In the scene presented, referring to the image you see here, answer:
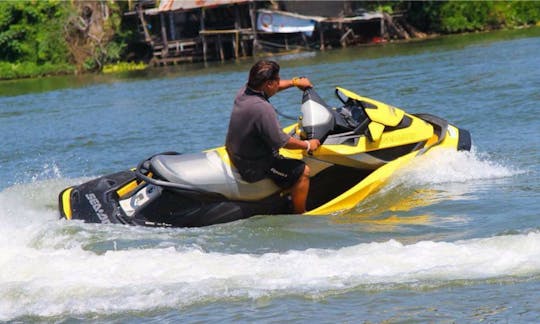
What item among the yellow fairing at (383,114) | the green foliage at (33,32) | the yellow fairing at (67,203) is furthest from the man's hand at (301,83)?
the green foliage at (33,32)

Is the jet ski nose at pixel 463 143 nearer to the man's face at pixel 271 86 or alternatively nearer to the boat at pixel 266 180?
the boat at pixel 266 180

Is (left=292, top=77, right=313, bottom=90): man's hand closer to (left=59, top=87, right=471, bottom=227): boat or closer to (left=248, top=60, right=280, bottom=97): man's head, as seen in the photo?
(left=59, top=87, right=471, bottom=227): boat

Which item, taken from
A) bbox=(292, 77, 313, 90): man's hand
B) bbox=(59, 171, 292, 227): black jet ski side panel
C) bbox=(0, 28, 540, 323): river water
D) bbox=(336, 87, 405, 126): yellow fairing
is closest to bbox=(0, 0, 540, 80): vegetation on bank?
bbox=(0, 28, 540, 323): river water

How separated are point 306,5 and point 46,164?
95.7ft

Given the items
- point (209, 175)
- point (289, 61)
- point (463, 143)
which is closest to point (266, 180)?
point (209, 175)

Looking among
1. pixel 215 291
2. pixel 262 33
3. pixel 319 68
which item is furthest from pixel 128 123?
pixel 262 33

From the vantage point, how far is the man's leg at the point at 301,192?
8602 mm

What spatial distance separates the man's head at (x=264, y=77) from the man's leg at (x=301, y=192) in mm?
853

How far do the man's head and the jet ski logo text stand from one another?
1.82 meters

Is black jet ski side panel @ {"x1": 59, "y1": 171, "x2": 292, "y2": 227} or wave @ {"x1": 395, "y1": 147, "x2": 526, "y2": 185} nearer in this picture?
black jet ski side panel @ {"x1": 59, "y1": 171, "x2": 292, "y2": 227}

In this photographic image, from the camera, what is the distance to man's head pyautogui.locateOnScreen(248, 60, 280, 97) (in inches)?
323

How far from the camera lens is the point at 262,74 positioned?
8203 millimetres

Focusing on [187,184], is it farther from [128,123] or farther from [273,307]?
[128,123]

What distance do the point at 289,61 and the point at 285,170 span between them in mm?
25930
